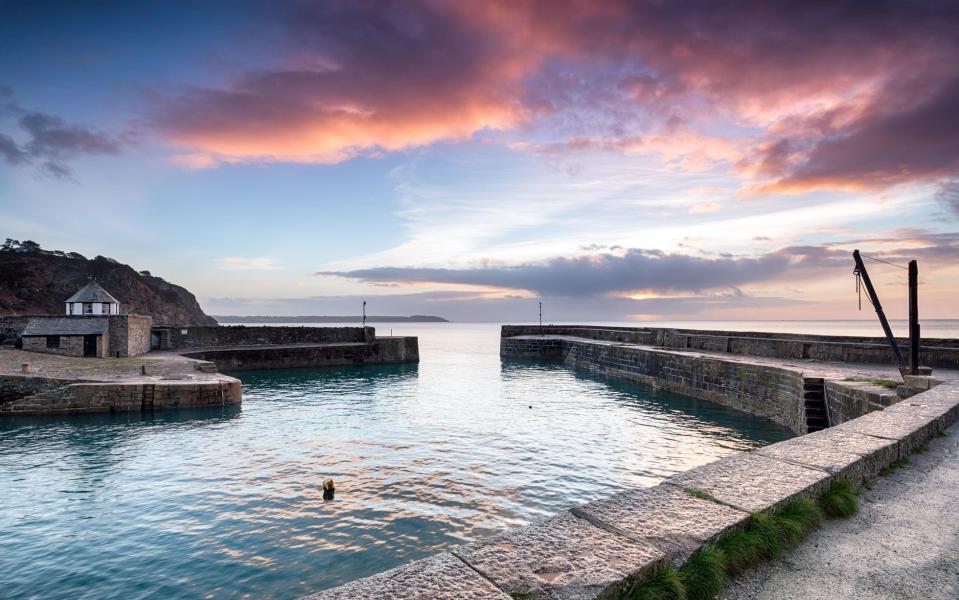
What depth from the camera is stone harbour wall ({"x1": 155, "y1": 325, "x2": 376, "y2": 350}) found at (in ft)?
112

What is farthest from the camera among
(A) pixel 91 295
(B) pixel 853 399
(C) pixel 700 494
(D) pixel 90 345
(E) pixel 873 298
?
(A) pixel 91 295

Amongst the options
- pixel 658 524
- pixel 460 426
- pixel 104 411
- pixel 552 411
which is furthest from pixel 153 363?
pixel 658 524

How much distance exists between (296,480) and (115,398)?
40.1ft

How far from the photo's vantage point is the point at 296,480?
425 inches

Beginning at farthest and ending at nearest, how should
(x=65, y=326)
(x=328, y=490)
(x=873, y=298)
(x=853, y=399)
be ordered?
(x=65, y=326)
(x=873, y=298)
(x=853, y=399)
(x=328, y=490)

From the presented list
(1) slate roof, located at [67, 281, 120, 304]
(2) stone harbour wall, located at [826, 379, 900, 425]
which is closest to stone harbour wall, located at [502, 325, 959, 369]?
(2) stone harbour wall, located at [826, 379, 900, 425]

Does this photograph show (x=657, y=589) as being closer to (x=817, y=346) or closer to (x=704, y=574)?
(x=704, y=574)

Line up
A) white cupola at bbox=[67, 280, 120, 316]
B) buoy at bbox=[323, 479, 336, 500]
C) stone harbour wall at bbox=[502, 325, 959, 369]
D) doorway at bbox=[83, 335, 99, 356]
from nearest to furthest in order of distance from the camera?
buoy at bbox=[323, 479, 336, 500], stone harbour wall at bbox=[502, 325, 959, 369], doorway at bbox=[83, 335, 99, 356], white cupola at bbox=[67, 280, 120, 316]

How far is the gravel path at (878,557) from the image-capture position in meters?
3.22

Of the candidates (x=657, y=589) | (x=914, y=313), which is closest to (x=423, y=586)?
(x=657, y=589)

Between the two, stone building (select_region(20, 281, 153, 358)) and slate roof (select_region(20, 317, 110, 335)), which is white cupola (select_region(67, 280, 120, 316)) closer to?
stone building (select_region(20, 281, 153, 358))

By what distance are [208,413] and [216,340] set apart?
19364 mm

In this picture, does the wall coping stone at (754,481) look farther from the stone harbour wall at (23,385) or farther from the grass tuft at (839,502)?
the stone harbour wall at (23,385)

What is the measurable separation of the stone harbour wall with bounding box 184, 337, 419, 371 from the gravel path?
1263 inches
